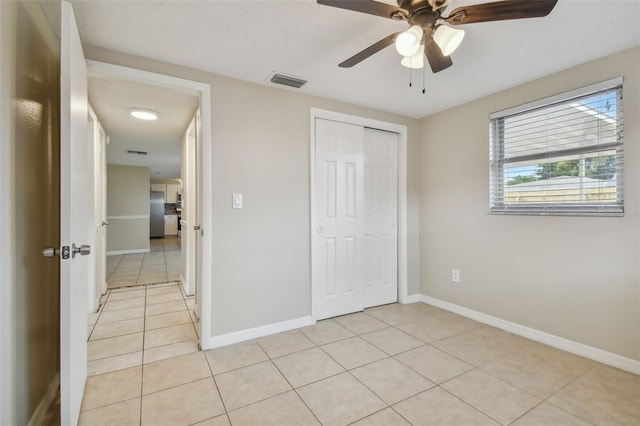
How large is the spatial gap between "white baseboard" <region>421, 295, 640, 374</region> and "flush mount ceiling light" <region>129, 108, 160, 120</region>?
12.7ft

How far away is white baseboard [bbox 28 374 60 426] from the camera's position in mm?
1486

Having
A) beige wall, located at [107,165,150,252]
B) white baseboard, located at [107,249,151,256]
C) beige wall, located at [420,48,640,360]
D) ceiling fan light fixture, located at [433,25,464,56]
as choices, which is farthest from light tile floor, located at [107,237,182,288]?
ceiling fan light fixture, located at [433,25,464,56]

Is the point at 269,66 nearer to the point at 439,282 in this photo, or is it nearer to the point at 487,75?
the point at 487,75

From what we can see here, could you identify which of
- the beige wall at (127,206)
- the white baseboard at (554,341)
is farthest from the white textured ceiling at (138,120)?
the white baseboard at (554,341)

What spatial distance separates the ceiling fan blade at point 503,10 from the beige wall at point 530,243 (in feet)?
4.59

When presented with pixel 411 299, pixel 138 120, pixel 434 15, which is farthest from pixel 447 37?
pixel 138 120

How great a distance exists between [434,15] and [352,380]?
84.7 inches

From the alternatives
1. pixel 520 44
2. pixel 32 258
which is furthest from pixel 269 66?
pixel 32 258

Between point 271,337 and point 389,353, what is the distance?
3.31 ft

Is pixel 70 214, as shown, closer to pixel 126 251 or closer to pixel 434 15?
pixel 434 15

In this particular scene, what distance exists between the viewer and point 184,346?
2406 mm

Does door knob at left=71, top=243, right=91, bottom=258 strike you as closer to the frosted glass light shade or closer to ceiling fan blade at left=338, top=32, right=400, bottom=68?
ceiling fan blade at left=338, top=32, right=400, bottom=68

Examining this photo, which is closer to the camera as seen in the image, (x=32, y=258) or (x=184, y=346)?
(x=32, y=258)

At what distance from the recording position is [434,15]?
4.72ft
